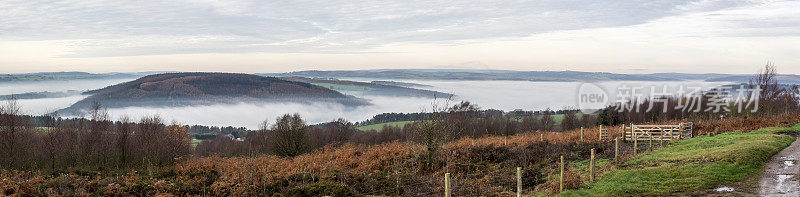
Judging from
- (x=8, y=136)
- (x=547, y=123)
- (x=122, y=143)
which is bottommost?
(x=547, y=123)

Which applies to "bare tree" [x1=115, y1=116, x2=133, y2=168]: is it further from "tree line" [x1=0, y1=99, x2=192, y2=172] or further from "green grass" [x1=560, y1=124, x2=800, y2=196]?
"green grass" [x1=560, y1=124, x2=800, y2=196]

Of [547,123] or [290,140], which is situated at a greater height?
[290,140]

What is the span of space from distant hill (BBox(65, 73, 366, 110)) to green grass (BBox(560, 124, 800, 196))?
18368cm

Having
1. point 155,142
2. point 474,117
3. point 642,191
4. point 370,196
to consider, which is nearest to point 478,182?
→ point 370,196

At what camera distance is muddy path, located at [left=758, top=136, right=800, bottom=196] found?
11.8m

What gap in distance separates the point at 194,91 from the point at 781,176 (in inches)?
7773

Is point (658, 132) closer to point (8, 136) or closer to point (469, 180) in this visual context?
point (469, 180)

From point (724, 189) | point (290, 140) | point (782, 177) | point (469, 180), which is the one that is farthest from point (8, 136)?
point (782, 177)

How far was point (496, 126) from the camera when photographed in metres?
82.2

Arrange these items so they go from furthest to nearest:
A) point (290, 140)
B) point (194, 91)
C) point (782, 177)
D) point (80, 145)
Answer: point (194, 91), point (80, 145), point (290, 140), point (782, 177)

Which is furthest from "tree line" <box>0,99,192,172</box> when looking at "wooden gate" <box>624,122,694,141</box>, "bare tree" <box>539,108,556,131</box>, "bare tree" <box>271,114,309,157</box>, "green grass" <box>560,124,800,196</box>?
"bare tree" <box>539,108,556,131</box>

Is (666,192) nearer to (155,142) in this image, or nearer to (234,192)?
(234,192)

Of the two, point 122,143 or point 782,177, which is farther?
point 122,143

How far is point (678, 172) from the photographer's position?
14.0 metres
